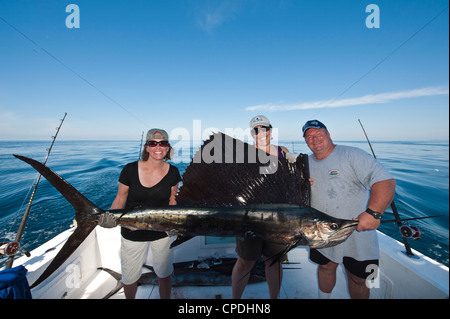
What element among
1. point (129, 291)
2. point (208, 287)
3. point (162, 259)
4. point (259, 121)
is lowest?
point (208, 287)

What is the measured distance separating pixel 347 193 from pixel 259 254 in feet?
3.30

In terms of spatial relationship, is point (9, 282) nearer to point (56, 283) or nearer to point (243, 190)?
point (56, 283)

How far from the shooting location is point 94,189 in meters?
6.79

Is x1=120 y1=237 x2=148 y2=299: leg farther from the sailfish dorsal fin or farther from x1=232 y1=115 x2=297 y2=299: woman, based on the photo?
x1=232 y1=115 x2=297 y2=299: woman

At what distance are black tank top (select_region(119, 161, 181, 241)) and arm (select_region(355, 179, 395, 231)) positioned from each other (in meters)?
1.63

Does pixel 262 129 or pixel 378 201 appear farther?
pixel 262 129

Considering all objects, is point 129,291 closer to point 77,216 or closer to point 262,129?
point 77,216

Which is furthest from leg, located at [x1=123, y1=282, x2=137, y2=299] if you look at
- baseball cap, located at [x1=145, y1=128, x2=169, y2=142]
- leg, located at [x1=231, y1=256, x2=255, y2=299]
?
baseball cap, located at [x1=145, y1=128, x2=169, y2=142]

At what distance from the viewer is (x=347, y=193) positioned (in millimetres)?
1615

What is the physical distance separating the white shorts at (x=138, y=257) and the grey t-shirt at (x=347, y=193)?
5.20ft

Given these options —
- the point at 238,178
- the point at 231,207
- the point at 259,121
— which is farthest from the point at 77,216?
the point at 259,121

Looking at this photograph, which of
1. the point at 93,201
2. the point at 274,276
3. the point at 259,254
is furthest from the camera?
the point at 93,201

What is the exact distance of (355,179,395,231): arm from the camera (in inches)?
52.4
